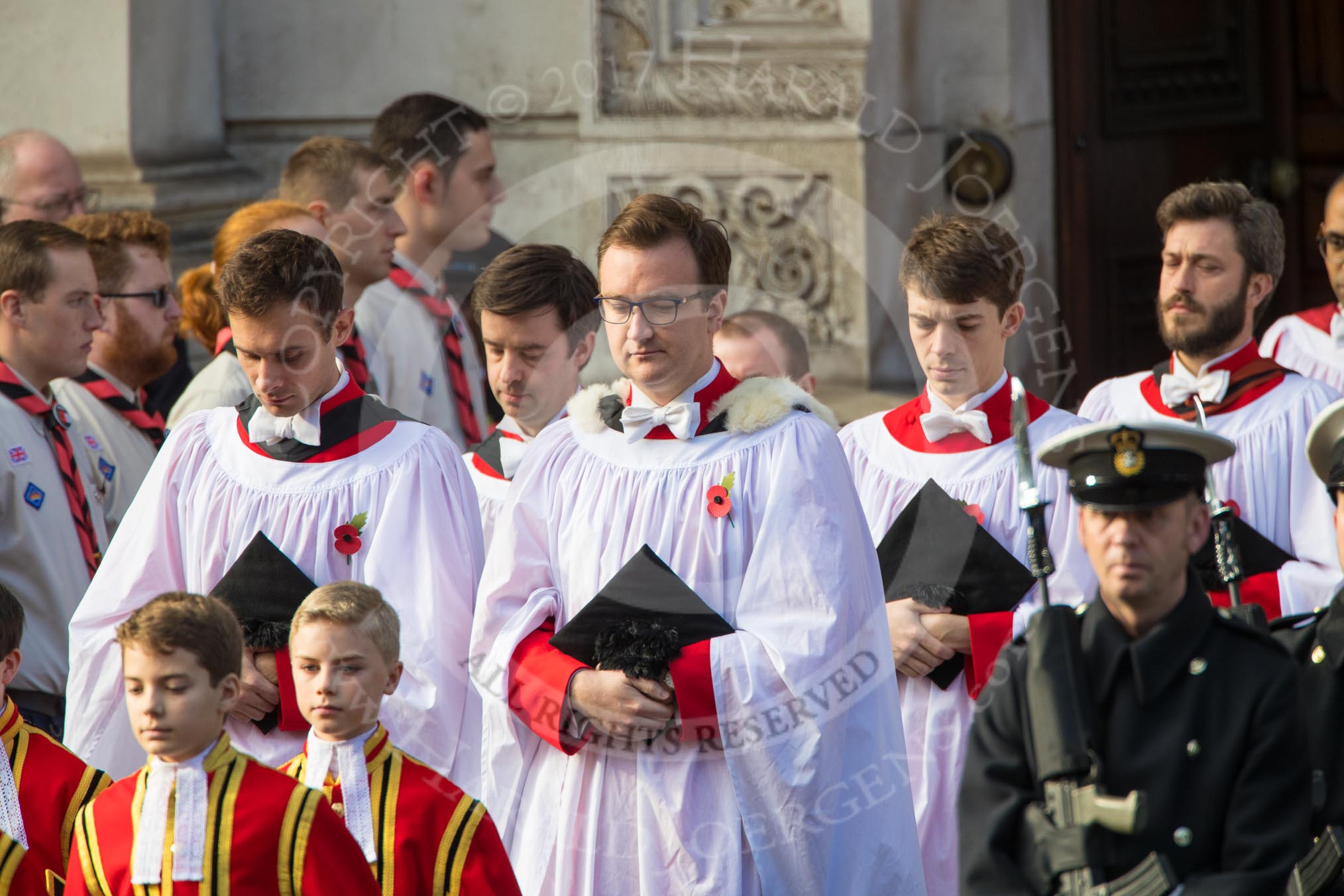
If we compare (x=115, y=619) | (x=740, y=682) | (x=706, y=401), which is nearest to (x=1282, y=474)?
(x=706, y=401)

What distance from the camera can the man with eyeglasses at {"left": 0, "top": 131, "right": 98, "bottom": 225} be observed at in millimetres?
6059

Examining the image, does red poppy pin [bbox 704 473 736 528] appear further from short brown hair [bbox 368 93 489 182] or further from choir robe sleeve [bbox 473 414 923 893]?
short brown hair [bbox 368 93 489 182]

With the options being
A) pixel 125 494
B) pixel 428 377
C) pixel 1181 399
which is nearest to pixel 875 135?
pixel 428 377

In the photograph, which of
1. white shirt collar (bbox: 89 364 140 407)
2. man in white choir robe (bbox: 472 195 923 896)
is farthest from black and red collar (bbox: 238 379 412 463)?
white shirt collar (bbox: 89 364 140 407)

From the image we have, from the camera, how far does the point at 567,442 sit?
3.58 meters

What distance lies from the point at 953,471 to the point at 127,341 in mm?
2837

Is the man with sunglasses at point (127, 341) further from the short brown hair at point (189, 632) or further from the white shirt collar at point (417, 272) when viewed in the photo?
the short brown hair at point (189, 632)

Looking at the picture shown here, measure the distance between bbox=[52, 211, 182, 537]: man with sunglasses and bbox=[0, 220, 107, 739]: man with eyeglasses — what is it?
40 centimetres

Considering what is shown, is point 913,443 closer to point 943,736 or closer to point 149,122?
point 943,736

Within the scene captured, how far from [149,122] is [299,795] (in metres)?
5.16

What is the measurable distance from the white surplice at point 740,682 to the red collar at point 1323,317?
2752mm

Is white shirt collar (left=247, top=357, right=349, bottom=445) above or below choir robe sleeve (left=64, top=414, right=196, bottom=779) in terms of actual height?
above

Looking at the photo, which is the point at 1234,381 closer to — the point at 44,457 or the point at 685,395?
the point at 685,395

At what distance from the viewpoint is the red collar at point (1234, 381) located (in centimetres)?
435
